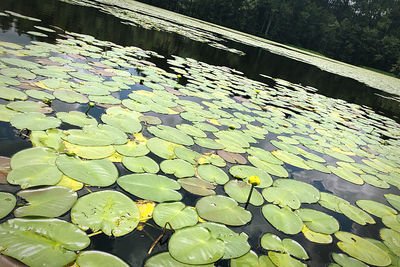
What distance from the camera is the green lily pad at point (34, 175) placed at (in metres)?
0.96

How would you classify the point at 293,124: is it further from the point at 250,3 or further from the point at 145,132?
the point at 250,3

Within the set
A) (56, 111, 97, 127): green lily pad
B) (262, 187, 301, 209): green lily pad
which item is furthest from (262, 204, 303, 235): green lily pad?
(56, 111, 97, 127): green lily pad

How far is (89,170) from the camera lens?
113cm

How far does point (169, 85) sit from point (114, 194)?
6.75 feet

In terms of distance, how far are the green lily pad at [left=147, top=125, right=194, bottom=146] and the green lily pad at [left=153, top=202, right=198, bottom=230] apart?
2.10ft

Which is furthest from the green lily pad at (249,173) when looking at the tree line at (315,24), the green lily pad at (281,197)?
the tree line at (315,24)

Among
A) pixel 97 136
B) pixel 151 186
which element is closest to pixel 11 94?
pixel 97 136

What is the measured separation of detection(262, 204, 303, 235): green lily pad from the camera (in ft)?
3.79

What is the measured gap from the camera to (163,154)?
1.47m

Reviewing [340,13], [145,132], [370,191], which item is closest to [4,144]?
[145,132]

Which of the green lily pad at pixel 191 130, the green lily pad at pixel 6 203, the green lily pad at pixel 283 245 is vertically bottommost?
the green lily pad at pixel 283 245

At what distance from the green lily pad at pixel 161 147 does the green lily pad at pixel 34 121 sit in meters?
0.60

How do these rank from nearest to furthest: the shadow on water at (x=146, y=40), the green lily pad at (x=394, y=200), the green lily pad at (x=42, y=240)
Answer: the green lily pad at (x=42, y=240), the green lily pad at (x=394, y=200), the shadow on water at (x=146, y=40)

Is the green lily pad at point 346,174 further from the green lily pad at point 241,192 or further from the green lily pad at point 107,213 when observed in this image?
the green lily pad at point 107,213
